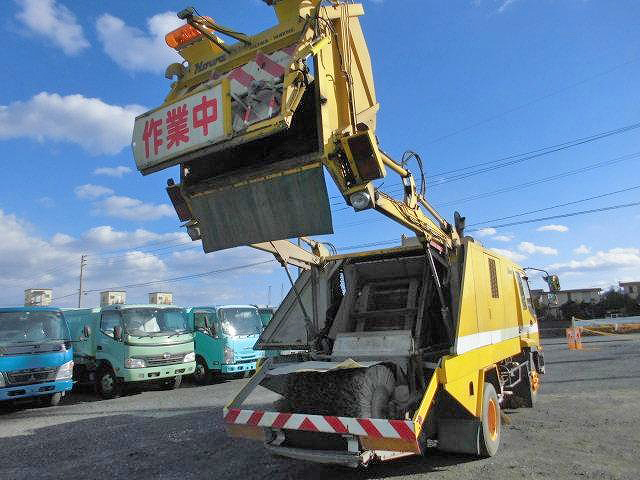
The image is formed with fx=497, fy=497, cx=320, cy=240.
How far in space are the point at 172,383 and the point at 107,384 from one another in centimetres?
214

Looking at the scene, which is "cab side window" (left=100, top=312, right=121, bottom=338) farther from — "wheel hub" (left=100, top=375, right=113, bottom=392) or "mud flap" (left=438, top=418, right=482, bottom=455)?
"mud flap" (left=438, top=418, right=482, bottom=455)

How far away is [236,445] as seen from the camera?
6359 mm

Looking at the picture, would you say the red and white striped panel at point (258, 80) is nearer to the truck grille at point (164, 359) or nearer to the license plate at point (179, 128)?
the license plate at point (179, 128)

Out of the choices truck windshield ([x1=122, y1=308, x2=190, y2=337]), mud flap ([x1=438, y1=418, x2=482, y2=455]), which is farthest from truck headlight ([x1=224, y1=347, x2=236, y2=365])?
mud flap ([x1=438, y1=418, x2=482, y2=455])

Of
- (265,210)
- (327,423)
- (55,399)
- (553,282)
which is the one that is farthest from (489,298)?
(55,399)

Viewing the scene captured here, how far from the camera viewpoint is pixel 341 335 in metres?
5.82

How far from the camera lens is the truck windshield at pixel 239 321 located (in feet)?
45.5

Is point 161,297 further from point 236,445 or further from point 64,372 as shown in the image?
point 236,445

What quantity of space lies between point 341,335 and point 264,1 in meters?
3.68

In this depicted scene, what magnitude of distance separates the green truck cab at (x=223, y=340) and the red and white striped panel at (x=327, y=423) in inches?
346

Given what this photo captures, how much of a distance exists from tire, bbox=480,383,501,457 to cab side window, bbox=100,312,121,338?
939cm

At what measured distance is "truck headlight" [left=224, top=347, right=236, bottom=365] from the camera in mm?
13422

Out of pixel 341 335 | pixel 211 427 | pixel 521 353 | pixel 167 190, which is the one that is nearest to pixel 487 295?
pixel 341 335

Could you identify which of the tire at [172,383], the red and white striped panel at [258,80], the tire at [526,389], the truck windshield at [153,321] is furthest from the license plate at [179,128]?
the tire at [172,383]
